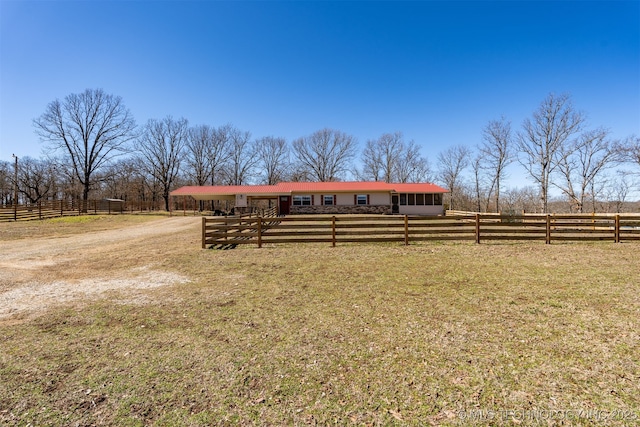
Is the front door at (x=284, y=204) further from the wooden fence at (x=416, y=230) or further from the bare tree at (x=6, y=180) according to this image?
the bare tree at (x=6, y=180)

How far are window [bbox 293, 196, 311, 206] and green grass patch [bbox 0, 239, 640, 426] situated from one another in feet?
84.8

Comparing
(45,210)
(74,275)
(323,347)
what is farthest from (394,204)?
(45,210)

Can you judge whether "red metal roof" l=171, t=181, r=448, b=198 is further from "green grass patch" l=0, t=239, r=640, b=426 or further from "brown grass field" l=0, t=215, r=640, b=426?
"green grass patch" l=0, t=239, r=640, b=426

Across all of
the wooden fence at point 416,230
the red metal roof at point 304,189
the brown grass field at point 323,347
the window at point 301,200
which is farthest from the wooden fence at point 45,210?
the brown grass field at point 323,347

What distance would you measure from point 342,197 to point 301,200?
466 centimetres

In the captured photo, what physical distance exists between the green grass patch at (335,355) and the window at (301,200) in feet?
84.8

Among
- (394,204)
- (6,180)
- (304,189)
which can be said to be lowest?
(394,204)

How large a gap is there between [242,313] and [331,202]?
2784 cm

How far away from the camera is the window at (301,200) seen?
31.7 m

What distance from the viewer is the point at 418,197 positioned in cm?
3256

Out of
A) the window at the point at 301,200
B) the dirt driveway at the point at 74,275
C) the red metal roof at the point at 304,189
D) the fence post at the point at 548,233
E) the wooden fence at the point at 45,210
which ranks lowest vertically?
the dirt driveway at the point at 74,275

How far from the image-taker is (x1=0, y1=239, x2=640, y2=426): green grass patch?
229 centimetres

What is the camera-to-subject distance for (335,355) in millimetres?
3088

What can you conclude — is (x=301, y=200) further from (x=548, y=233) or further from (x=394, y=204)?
(x=548, y=233)
